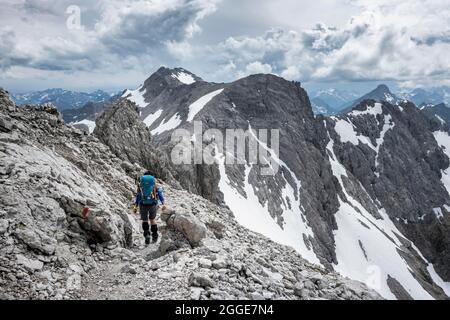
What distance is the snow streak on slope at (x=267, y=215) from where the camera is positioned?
7681cm

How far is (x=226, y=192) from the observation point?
262 ft

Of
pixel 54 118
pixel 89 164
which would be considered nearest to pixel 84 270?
pixel 89 164

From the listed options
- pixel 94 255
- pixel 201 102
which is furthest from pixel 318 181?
pixel 94 255

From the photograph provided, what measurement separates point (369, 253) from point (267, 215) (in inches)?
1946

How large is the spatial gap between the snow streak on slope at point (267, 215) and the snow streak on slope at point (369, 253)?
54.5 feet

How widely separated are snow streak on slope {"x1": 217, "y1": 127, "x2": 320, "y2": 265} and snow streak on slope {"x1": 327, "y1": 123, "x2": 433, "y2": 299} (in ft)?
54.5

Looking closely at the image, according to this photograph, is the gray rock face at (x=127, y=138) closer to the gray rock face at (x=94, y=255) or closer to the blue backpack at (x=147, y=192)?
the gray rock face at (x=94, y=255)

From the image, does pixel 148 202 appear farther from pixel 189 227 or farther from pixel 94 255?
pixel 94 255

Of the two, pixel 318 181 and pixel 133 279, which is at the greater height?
pixel 318 181

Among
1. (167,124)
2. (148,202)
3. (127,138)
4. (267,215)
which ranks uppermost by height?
(167,124)

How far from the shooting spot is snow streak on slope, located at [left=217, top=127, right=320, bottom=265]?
7681 centimetres

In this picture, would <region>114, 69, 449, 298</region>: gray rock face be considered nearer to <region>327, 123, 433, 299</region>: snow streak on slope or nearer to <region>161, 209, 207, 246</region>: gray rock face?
<region>327, 123, 433, 299</region>: snow streak on slope

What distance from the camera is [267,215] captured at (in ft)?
299

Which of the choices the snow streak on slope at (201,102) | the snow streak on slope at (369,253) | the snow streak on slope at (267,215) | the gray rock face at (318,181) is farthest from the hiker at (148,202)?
the snow streak on slope at (201,102)
